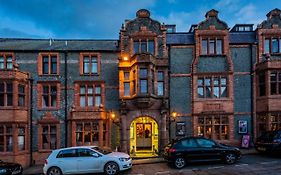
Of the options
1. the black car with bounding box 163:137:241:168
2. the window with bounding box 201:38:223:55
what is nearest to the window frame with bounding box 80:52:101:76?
the window with bounding box 201:38:223:55

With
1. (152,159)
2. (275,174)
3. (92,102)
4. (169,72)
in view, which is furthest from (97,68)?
(275,174)

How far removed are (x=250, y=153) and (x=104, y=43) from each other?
46.4 feet

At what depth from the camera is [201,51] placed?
20.6m

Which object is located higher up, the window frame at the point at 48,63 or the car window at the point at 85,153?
the window frame at the point at 48,63

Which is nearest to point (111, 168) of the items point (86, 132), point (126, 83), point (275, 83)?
point (86, 132)

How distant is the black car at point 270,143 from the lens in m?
16.5

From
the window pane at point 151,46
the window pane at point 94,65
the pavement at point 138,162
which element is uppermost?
the window pane at point 151,46

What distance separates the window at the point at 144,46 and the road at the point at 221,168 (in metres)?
8.54

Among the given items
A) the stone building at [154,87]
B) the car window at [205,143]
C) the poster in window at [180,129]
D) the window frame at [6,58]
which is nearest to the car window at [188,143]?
the car window at [205,143]

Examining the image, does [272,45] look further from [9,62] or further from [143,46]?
[9,62]

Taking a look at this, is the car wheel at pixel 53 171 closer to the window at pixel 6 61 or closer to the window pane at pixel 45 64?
the window pane at pixel 45 64

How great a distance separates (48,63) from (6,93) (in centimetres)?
375

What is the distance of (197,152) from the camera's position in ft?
48.8

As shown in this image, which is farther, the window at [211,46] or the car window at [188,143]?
the window at [211,46]
